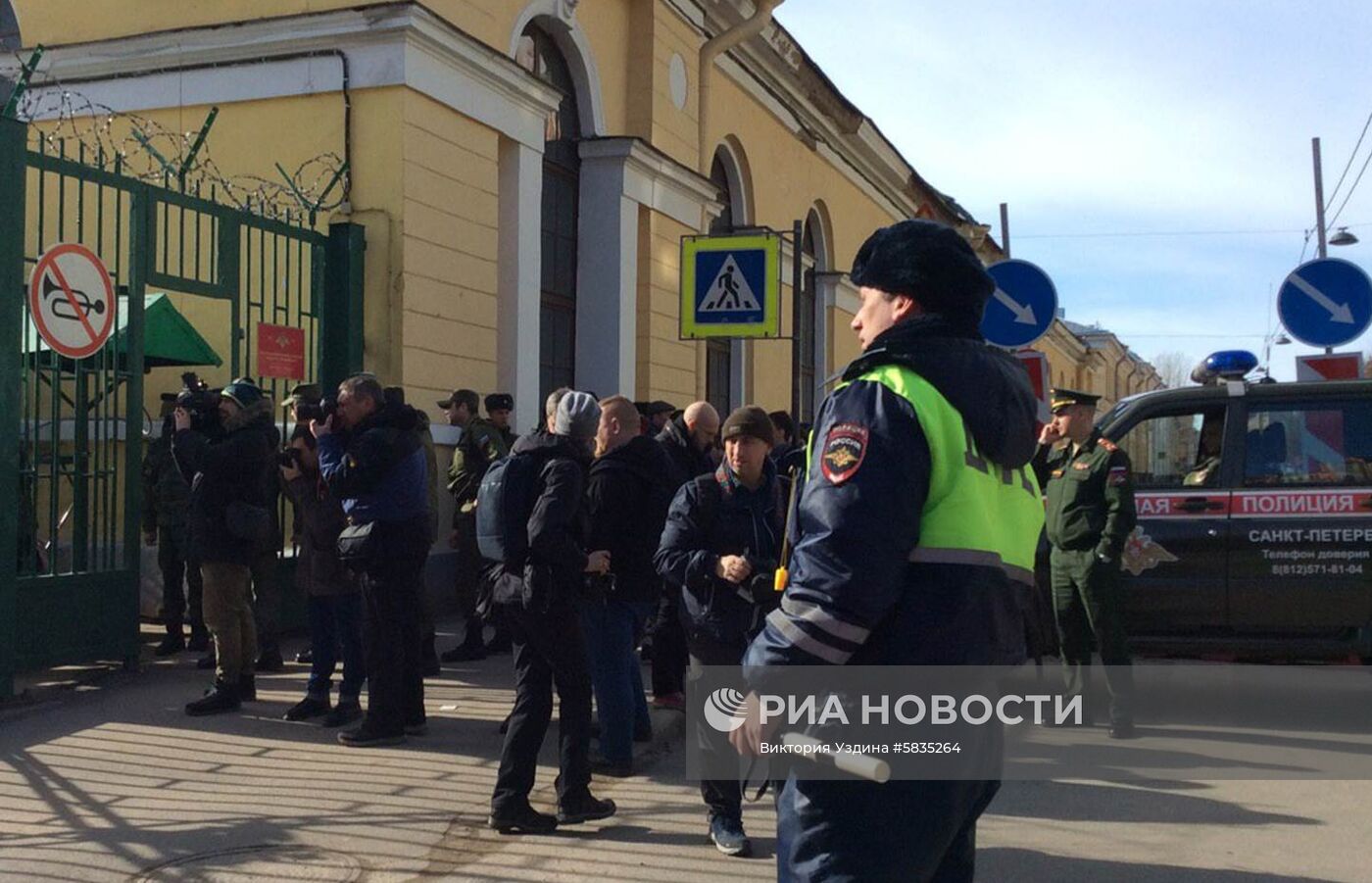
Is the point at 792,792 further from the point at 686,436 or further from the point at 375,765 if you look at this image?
the point at 686,436

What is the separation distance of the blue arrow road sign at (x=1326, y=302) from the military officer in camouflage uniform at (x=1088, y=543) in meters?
3.39

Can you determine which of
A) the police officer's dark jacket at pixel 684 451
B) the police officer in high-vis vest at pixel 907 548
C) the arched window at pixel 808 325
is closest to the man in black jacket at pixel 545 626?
the police officer's dark jacket at pixel 684 451

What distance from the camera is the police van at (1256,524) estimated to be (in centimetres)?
736

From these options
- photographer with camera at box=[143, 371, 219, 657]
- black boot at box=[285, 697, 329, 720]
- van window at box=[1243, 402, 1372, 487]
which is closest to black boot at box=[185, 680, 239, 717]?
black boot at box=[285, 697, 329, 720]

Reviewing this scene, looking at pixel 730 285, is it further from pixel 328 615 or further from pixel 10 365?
pixel 10 365

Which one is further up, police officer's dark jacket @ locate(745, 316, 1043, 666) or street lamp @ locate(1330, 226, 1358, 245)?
street lamp @ locate(1330, 226, 1358, 245)

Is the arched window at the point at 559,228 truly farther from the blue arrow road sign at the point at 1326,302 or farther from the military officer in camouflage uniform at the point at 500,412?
the blue arrow road sign at the point at 1326,302

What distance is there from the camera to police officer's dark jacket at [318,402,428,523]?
20.2ft

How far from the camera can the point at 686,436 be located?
7430mm

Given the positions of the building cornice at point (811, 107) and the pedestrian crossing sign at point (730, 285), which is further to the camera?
the building cornice at point (811, 107)

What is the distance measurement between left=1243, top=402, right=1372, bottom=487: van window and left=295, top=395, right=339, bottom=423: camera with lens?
5091mm

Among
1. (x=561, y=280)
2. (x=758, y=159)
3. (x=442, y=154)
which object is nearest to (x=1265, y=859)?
(x=442, y=154)

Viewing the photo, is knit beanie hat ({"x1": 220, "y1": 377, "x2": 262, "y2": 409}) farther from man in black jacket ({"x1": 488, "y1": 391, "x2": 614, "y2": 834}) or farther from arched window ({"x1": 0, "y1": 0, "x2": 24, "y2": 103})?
arched window ({"x1": 0, "y1": 0, "x2": 24, "y2": 103})

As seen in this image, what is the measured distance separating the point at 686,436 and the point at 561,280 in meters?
6.68
